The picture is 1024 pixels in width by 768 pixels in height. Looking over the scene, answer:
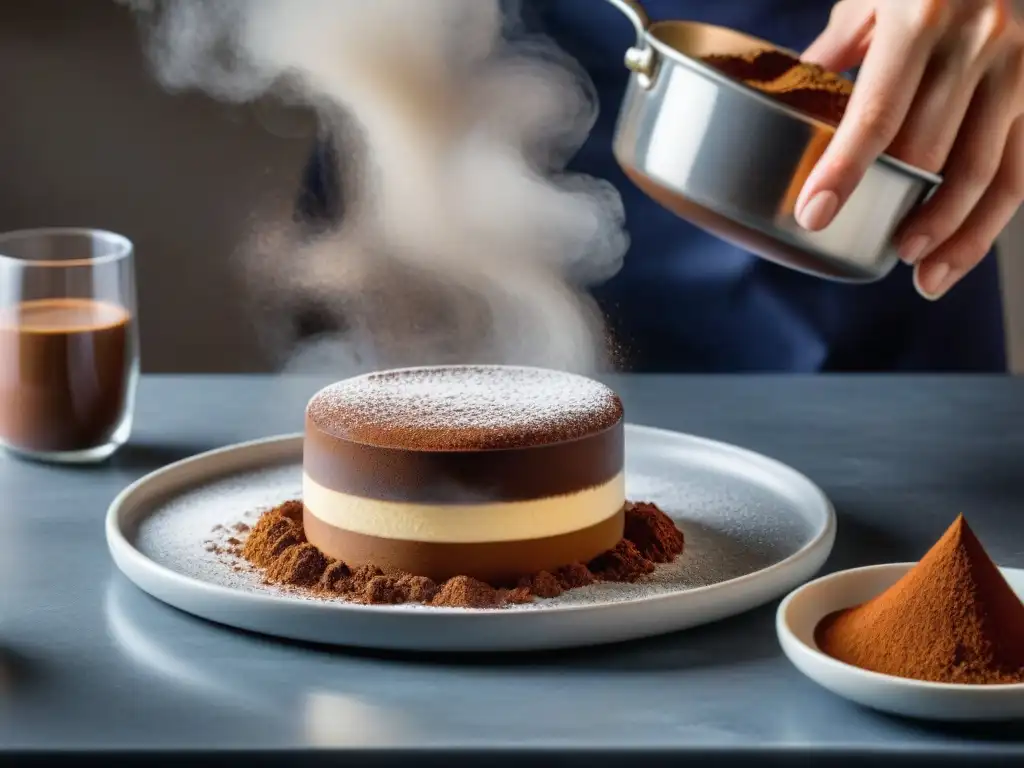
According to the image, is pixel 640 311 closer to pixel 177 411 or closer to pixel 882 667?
pixel 177 411

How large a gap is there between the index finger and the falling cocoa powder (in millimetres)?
341

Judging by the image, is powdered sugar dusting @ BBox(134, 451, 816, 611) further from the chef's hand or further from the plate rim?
the chef's hand

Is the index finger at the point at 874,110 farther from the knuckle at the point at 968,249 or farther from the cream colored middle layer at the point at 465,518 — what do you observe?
the cream colored middle layer at the point at 465,518

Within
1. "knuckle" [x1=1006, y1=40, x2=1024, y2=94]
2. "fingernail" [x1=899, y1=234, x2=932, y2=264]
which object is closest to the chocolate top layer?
"fingernail" [x1=899, y1=234, x2=932, y2=264]

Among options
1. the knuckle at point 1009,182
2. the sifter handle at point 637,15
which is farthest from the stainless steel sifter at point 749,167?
the knuckle at point 1009,182

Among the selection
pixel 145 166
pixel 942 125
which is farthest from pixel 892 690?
pixel 145 166

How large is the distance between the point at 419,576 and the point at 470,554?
0.16 ft

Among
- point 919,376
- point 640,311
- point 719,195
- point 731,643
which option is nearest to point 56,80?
point 640,311

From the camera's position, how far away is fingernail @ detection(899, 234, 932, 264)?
1.48 meters

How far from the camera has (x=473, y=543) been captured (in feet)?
4.37

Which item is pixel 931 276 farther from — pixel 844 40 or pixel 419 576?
pixel 419 576

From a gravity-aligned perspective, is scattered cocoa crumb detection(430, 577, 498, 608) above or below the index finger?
below

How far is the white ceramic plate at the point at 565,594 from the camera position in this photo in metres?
1.14

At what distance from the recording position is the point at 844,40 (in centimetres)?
190
